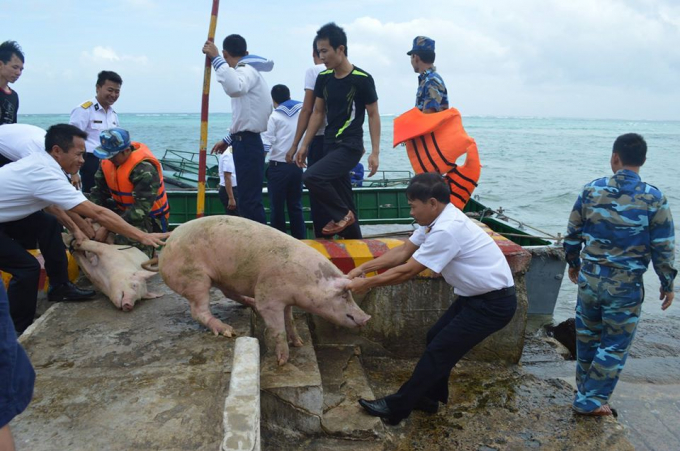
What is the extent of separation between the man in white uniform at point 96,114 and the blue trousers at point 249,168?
224cm

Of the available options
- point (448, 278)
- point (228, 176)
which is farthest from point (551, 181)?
point (448, 278)

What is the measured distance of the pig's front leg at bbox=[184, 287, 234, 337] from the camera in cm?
452

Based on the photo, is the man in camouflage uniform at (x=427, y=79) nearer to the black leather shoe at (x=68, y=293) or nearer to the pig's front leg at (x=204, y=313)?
the pig's front leg at (x=204, y=313)

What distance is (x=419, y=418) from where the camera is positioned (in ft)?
15.3

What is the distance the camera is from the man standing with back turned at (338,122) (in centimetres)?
548

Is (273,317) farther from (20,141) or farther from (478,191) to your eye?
(478,191)

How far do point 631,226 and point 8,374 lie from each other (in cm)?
413

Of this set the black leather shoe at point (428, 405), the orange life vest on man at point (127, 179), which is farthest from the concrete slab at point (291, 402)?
the orange life vest on man at point (127, 179)

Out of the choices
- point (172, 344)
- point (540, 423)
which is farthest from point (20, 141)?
point (540, 423)

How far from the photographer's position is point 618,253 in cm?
443

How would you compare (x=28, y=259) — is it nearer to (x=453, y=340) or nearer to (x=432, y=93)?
(x=453, y=340)

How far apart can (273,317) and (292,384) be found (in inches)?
21.1

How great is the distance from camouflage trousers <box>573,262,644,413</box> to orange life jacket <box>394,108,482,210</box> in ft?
6.40

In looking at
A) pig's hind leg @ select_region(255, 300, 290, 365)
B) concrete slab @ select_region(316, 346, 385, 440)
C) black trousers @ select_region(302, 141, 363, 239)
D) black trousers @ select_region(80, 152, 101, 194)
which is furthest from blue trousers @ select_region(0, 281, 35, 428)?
black trousers @ select_region(80, 152, 101, 194)
